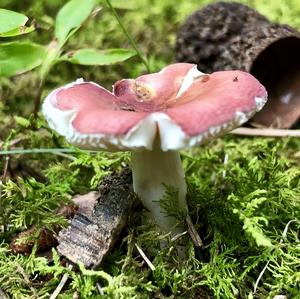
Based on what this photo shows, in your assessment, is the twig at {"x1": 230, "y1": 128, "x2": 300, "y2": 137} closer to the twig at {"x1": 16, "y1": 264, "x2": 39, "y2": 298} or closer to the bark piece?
the bark piece

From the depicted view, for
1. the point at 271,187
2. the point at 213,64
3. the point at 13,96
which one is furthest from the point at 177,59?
the point at 271,187

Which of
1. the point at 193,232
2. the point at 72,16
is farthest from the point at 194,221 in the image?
the point at 72,16

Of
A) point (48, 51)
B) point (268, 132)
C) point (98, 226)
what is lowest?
point (268, 132)

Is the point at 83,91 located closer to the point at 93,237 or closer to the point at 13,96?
the point at 93,237

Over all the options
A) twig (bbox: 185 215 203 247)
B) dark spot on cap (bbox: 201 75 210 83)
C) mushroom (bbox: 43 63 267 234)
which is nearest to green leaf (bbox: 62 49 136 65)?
mushroom (bbox: 43 63 267 234)

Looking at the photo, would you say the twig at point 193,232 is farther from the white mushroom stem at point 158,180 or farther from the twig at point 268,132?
the twig at point 268,132

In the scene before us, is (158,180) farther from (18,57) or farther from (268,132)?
(268,132)
